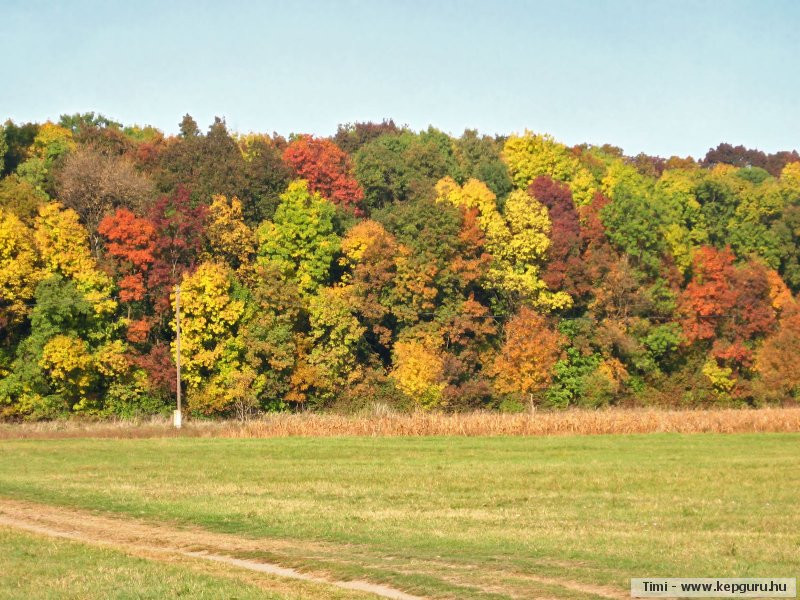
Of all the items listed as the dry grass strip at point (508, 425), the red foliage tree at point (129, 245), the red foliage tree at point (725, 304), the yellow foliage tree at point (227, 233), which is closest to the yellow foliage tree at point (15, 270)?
the red foliage tree at point (129, 245)

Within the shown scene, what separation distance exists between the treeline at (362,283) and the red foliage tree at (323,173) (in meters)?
0.17

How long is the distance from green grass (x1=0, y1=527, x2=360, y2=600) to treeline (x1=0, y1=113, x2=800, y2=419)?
4523 cm

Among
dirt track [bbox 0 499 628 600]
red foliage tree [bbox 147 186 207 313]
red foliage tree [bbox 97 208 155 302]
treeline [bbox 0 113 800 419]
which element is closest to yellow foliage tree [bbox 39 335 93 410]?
treeline [bbox 0 113 800 419]

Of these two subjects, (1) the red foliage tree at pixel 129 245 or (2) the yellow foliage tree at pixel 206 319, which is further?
(1) the red foliage tree at pixel 129 245

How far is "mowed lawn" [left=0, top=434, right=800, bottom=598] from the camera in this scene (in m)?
17.8

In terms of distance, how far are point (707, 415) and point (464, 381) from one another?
22460 millimetres

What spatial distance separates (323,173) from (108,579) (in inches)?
2691

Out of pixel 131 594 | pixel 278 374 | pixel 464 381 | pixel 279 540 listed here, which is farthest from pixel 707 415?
pixel 131 594

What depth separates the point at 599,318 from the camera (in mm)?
77938

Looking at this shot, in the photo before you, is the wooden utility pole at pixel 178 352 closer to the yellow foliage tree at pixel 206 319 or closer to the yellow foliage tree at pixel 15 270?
the yellow foliage tree at pixel 206 319

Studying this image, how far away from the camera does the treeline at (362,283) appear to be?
66.1 metres

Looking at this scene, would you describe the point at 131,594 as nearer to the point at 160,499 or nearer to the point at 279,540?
the point at 279,540

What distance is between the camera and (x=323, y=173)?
3300 inches

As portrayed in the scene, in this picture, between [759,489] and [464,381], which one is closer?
[759,489]
